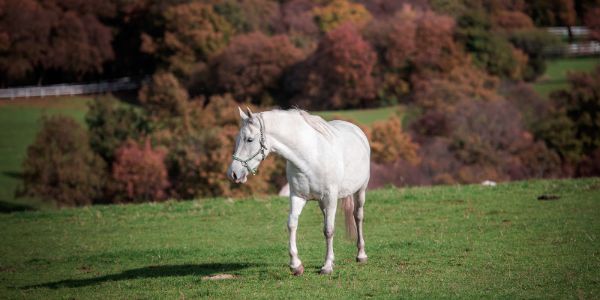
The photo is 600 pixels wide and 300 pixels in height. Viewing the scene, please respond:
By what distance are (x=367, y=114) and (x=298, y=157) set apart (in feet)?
215

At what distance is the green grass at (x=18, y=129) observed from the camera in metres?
60.9

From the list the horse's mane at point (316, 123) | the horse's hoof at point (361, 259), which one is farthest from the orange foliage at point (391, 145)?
the horse's mane at point (316, 123)

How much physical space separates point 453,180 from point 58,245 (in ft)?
139

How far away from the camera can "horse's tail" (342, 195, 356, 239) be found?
13837mm

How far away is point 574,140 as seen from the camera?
2469 inches

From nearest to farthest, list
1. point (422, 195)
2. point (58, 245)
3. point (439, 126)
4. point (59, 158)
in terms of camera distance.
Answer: point (58, 245), point (422, 195), point (59, 158), point (439, 126)

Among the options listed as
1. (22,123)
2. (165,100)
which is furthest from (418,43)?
(22,123)

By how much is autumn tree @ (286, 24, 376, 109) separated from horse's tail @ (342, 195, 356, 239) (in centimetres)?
6541

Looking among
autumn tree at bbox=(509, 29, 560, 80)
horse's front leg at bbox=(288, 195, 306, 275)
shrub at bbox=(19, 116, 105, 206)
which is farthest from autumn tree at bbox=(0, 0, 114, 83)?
horse's front leg at bbox=(288, 195, 306, 275)

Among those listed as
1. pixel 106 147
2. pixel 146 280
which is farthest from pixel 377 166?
pixel 146 280

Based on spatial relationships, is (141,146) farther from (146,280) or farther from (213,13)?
(146,280)

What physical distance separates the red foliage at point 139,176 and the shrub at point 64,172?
183 cm

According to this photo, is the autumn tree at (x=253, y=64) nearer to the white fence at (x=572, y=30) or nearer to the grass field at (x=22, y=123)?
the grass field at (x=22, y=123)

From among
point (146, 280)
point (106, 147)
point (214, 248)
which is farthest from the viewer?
point (106, 147)
